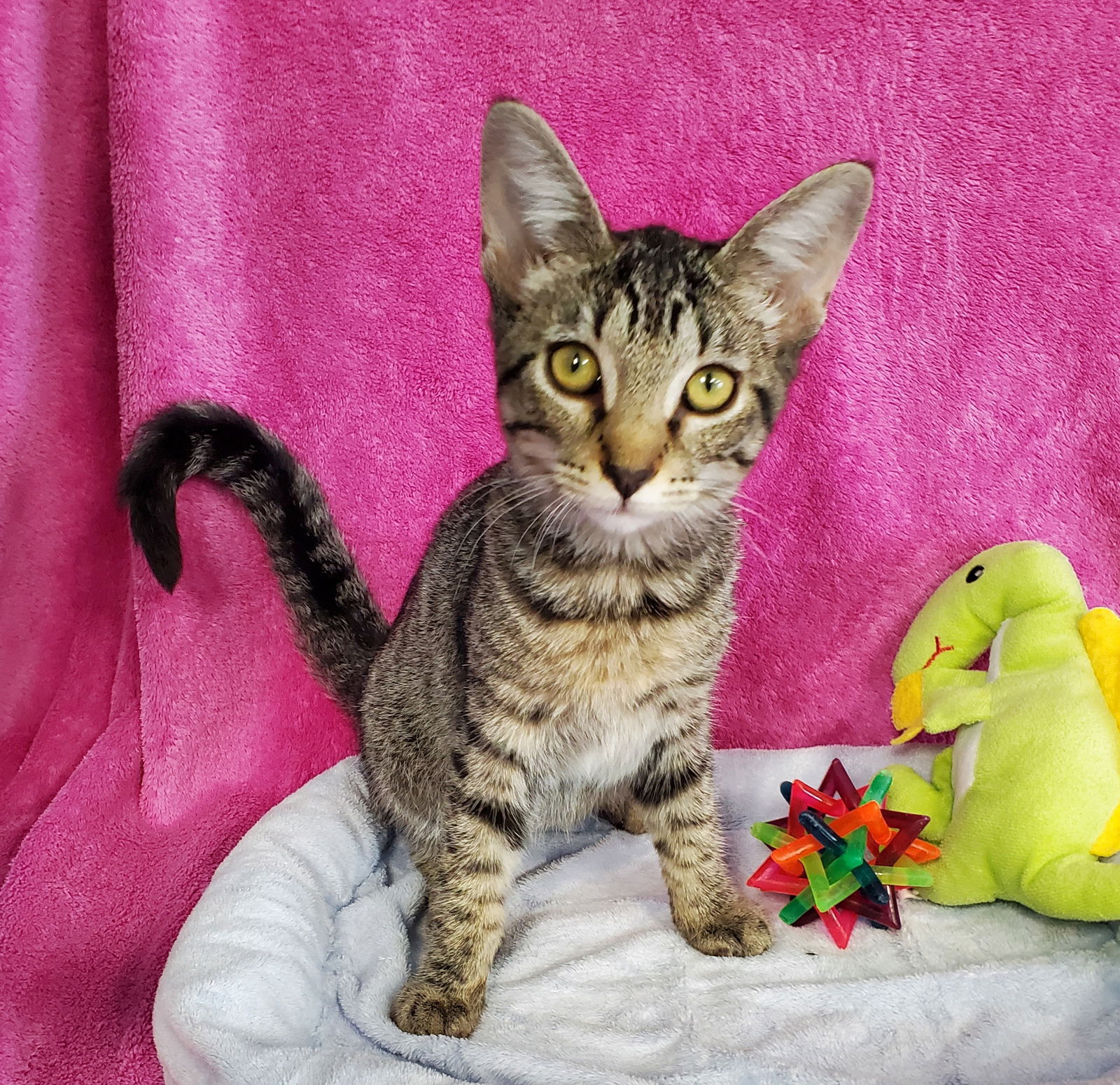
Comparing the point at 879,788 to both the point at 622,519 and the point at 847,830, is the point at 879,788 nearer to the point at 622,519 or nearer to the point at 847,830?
the point at 847,830

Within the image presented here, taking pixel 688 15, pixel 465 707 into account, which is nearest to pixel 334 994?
pixel 465 707

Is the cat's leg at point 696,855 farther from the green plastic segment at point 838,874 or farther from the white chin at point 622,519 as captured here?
the white chin at point 622,519

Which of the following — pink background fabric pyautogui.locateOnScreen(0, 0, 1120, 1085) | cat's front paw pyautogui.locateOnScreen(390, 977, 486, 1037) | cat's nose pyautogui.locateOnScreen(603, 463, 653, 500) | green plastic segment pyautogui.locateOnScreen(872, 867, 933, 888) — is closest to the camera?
cat's nose pyautogui.locateOnScreen(603, 463, 653, 500)

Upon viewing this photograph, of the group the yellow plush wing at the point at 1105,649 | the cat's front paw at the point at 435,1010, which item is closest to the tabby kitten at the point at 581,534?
the cat's front paw at the point at 435,1010

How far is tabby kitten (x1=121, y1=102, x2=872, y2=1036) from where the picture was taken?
81cm

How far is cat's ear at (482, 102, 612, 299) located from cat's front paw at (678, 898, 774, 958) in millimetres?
715

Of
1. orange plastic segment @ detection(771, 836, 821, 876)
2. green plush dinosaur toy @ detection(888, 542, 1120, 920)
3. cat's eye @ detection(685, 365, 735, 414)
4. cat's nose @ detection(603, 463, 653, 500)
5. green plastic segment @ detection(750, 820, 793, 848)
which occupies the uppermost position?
cat's eye @ detection(685, 365, 735, 414)

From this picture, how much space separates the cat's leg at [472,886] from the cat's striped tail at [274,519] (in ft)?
1.27

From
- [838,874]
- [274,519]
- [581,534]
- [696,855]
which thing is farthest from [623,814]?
[274,519]

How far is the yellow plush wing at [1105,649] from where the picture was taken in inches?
39.0

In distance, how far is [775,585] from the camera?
4.38 ft

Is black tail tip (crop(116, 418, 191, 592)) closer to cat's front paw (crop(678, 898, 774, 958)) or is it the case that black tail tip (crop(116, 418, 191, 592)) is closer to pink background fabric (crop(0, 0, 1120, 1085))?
pink background fabric (crop(0, 0, 1120, 1085))

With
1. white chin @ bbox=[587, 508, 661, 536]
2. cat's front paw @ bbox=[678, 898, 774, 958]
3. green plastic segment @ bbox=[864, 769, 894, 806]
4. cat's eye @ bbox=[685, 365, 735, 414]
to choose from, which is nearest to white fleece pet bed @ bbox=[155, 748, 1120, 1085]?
cat's front paw @ bbox=[678, 898, 774, 958]

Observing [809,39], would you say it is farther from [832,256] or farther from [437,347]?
[437,347]
